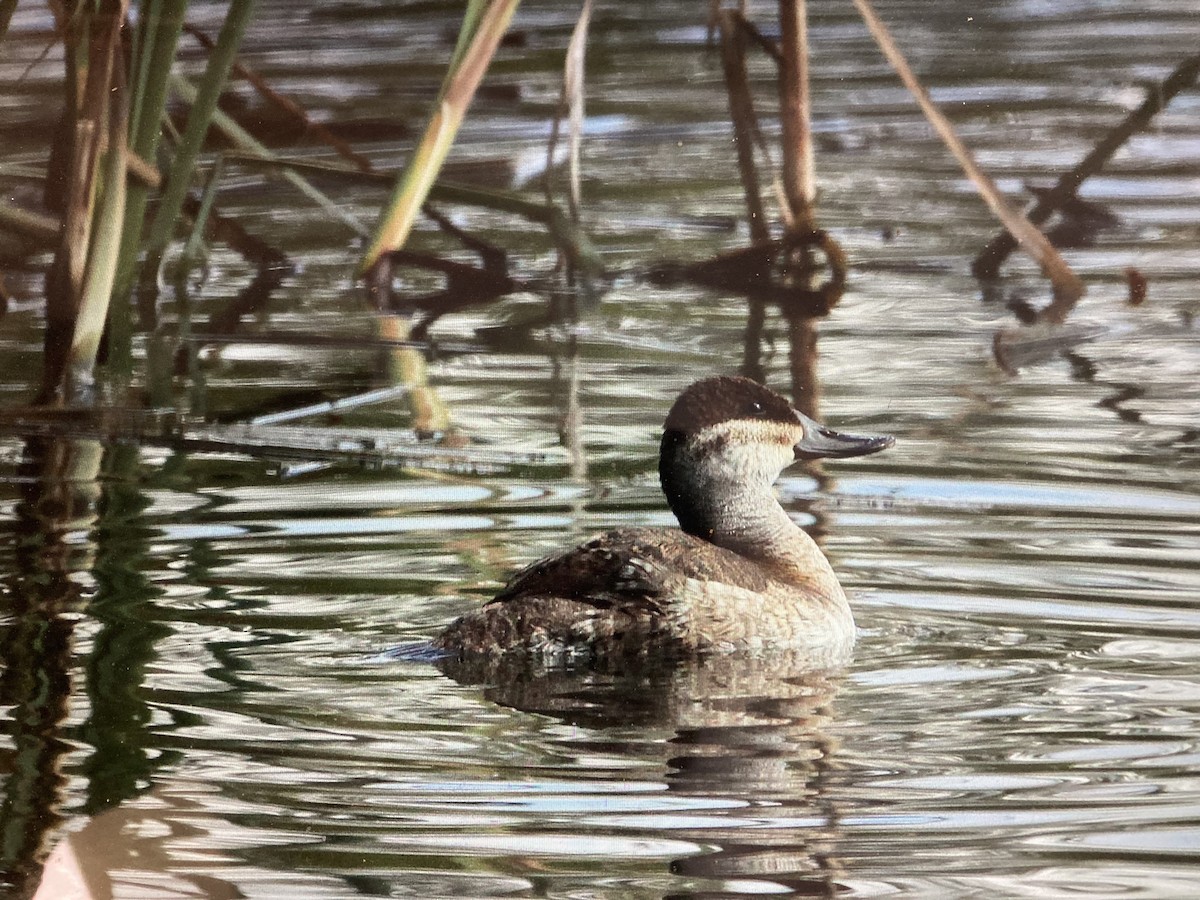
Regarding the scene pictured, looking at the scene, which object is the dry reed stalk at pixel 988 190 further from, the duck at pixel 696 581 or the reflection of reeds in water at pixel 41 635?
the reflection of reeds in water at pixel 41 635

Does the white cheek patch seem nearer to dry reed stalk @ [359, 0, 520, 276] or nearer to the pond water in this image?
the pond water

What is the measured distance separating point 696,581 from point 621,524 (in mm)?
955

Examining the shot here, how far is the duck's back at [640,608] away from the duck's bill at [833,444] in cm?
63

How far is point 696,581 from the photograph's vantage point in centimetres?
516

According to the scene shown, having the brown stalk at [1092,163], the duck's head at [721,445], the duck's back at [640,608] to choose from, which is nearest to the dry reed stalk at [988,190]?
the brown stalk at [1092,163]

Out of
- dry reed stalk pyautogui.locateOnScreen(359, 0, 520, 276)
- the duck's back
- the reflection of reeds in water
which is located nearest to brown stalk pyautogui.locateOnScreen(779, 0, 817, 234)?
dry reed stalk pyautogui.locateOnScreen(359, 0, 520, 276)

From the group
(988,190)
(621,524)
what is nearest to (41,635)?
(621,524)

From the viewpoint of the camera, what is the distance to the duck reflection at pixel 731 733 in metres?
3.74

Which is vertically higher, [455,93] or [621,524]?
[455,93]

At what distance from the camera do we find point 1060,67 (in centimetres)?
1274

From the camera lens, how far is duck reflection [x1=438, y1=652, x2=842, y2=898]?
3736 millimetres

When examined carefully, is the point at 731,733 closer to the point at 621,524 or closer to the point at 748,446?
the point at 748,446

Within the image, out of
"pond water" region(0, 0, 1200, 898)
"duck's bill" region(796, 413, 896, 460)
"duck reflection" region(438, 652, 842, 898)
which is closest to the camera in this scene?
"duck reflection" region(438, 652, 842, 898)

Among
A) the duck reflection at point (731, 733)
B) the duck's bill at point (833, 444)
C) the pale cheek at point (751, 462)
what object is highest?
the duck's bill at point (833, 444)
